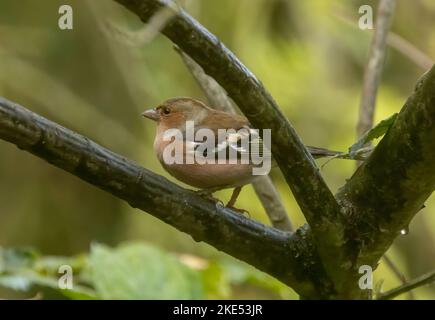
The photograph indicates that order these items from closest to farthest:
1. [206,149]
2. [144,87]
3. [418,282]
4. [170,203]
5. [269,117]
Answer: [269,117], [170,203], [418,282], [206,149], [144,87]

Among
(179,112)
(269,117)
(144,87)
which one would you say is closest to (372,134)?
(269,117)

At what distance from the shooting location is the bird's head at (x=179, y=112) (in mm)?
3895

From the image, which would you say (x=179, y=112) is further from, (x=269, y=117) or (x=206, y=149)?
(x=269, y=117)

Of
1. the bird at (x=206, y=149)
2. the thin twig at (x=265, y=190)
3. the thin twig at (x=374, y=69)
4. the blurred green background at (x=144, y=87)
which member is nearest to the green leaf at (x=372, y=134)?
the bird at (x=206, y=149)

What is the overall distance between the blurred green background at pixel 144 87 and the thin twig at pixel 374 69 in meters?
1.95

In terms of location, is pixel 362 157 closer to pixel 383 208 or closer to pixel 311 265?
pixel 383 208

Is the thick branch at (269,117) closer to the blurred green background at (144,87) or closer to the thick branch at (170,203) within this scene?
the thick branch at (170,203)

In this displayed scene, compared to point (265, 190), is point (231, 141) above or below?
above

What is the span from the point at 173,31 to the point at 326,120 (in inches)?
167

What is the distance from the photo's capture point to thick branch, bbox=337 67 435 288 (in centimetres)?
209

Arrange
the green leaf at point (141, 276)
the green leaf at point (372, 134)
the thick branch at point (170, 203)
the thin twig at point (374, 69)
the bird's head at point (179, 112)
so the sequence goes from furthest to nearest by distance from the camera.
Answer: the bird's head at point (179, 112) < the thin twig at point (374, 69) < the green leaf at point (141, 276) < the green leaf at point (372, 134) < the thick branch at point (170, 203)

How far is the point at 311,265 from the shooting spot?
7.64 ft

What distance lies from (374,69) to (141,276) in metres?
1.34

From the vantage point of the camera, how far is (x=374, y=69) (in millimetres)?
3449
